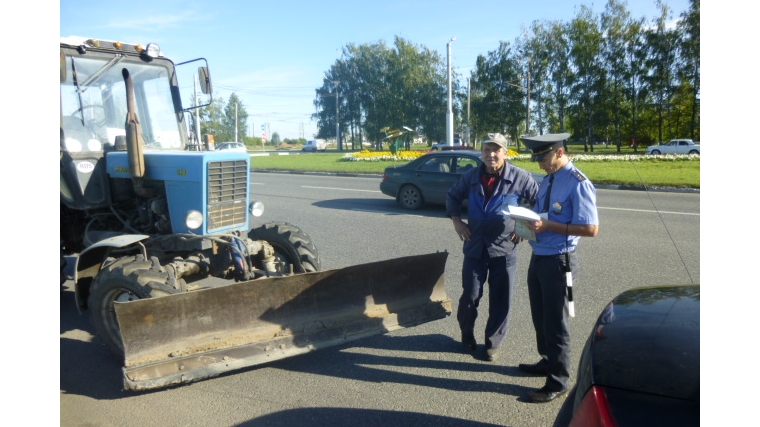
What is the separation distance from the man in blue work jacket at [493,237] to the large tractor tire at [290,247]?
75.8 inches

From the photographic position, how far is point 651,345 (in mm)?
2115

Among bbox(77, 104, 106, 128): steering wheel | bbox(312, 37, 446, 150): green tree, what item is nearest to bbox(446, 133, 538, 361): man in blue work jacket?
bbox(77, 104, 106, 128): steering wheel

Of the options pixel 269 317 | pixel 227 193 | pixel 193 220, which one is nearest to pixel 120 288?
pixel 193 220

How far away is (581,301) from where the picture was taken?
588 cm

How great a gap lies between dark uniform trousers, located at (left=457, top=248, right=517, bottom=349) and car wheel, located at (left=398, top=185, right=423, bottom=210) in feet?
28.0

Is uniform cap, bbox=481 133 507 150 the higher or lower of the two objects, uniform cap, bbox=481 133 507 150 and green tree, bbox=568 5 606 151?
the lower

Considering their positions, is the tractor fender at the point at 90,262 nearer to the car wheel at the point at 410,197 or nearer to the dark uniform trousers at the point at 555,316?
the dark uniform trousers at the point at 555,316

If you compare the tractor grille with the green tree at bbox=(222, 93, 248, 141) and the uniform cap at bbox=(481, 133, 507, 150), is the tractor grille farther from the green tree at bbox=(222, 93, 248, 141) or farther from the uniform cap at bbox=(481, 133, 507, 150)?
the green tree at bbox=(222, 93, 248, 141)

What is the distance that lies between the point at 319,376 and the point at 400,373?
0.61 meters

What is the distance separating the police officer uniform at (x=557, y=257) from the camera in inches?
147

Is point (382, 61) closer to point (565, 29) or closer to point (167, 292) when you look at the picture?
point (565, 29)

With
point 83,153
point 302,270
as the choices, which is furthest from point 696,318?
point 83,153

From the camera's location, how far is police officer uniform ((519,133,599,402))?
3742mm

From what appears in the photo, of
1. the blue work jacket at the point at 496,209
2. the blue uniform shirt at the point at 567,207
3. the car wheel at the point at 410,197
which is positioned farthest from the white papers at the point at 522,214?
the car wheel at the point at 410,197
